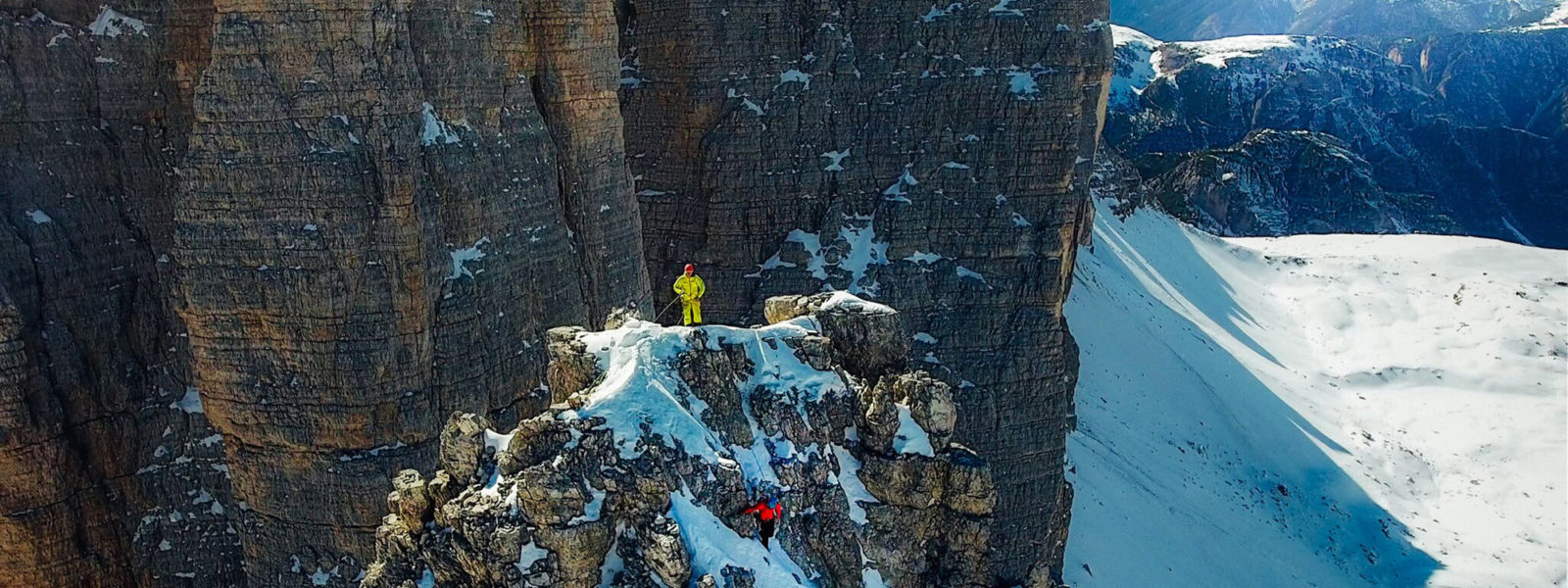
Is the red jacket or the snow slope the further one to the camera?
the snow slope

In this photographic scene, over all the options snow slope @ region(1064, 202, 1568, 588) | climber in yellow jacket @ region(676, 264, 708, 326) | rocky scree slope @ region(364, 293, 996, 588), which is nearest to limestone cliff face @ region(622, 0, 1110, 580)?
snow slope @ region(1064, 202, 1568, 588)

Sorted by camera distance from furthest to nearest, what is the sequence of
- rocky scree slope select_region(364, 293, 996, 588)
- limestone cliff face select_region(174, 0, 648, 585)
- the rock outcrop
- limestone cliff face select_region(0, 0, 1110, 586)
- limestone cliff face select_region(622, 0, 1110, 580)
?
the rock outcrop
limestone cliff face select_region(622, 0, 1110, 580)
limestone cliff face select_region(0, 0, 1110, 586)
limestone cliff face select_region(174, 0, 648, 585)
rocky scree slope select_region(364, 293, 996, 588)

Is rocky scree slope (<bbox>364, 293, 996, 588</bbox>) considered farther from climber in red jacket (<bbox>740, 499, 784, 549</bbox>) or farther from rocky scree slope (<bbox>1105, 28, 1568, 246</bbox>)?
rocky scree slope (<bbox>1105, 28, 1568, 246</bbox>)

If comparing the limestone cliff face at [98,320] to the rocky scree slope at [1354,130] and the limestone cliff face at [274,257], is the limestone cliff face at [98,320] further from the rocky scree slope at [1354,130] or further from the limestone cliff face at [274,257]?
the rocky scree slope at [1354,130]

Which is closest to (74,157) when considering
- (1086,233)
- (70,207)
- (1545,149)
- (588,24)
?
(70,207)

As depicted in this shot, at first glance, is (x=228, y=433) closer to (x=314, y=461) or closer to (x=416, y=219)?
(x=314, y=461)

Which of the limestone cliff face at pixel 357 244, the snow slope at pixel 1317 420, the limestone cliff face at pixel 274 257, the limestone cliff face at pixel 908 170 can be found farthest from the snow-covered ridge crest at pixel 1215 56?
the limestone cliff face at pixel 357 244

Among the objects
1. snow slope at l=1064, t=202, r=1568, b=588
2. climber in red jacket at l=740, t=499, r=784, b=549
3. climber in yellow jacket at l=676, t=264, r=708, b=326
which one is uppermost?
climber in yellow jacket at l=676, t=264, r=708, b=326

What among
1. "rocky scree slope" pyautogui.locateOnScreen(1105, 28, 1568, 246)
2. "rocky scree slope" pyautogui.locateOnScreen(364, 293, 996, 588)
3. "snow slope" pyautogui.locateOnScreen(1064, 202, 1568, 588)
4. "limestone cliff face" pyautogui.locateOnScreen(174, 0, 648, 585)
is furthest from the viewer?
"rocky scree slope" pyautogui.locateOnScreen(1105, 28, 1568, 246)
